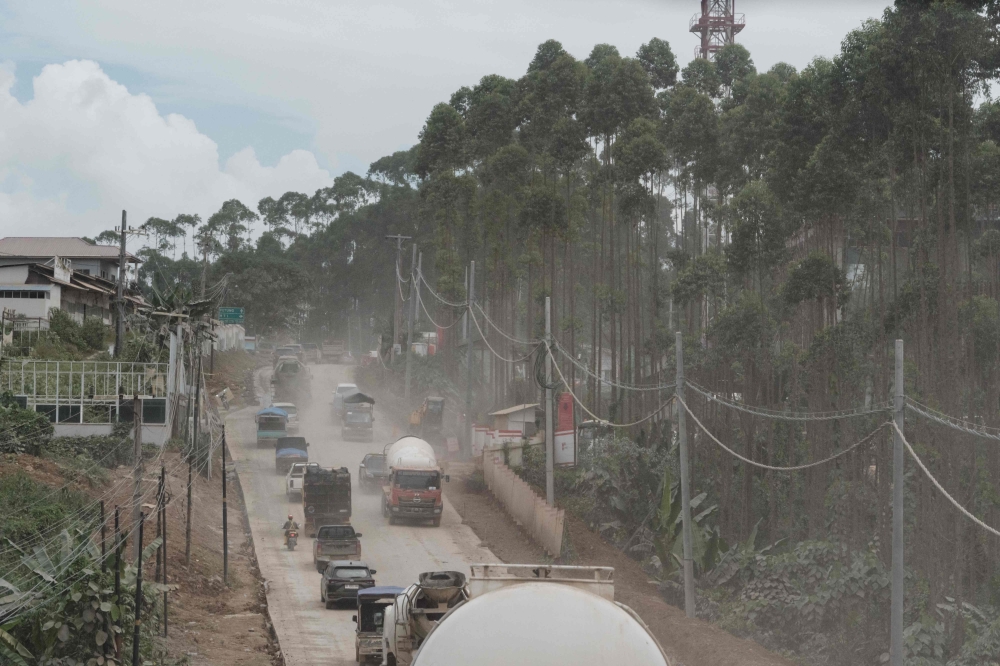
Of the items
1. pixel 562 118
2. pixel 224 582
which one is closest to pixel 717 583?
pixel 224 582

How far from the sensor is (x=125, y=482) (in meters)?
37.9

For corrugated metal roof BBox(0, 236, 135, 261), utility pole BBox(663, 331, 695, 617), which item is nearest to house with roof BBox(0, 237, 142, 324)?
corrugated metal roof BBox(0, 236, 135, 261)

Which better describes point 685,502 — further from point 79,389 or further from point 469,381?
point 79,389

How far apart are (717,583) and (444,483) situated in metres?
18.9

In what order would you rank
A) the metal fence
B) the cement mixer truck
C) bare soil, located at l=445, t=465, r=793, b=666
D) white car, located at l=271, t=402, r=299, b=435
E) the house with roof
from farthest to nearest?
white car, located at l=271, t=402, r=299, b=435 < the house with roof < the cement mixer truck < the metal fence < bare soil, located at l=445, t=465, r=793, b=666

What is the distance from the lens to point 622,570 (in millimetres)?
38125

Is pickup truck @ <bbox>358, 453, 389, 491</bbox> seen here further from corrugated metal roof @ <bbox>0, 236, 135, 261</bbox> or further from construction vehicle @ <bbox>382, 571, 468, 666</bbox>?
corrugated metal roof @ <bbox>0, 236, 135, 261</bbox>

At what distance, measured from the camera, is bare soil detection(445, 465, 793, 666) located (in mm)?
23641

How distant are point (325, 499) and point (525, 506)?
786cm

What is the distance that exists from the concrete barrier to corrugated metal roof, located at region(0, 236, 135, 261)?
169 ft

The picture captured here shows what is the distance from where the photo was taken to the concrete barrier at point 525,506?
3856 centimetres

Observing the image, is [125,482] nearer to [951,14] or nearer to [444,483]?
[444,483]

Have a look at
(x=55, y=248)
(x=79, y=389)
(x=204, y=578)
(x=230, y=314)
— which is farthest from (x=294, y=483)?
(x=55, y=248)

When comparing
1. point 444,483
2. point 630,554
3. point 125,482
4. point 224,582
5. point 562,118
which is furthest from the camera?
point 562,118
